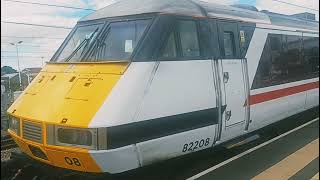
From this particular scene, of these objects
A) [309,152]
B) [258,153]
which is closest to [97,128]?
[258,153]

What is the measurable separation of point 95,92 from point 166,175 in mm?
2006

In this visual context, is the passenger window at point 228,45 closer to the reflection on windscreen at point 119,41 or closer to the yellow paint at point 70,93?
the reflection on windscreen at point 119,41

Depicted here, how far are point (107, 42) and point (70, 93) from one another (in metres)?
1.19

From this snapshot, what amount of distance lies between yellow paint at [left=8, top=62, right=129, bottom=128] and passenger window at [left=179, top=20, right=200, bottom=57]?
1113mm

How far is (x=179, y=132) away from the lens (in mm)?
6477

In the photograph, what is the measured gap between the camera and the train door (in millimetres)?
7508

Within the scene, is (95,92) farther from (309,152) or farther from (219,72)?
(309,152)

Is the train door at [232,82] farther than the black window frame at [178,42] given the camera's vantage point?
Yes

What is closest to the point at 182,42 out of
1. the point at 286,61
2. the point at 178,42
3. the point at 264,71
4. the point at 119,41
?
the point at 178,42

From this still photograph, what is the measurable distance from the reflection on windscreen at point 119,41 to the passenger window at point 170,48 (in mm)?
396

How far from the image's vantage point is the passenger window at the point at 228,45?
7.76 metres

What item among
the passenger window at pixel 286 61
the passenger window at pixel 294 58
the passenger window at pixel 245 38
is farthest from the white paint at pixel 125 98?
the passenger window at pixel 294 58

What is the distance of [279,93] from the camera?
31.1 feet

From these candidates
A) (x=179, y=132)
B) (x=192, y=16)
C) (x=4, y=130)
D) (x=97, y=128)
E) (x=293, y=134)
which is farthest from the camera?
(x=4, y=130)
